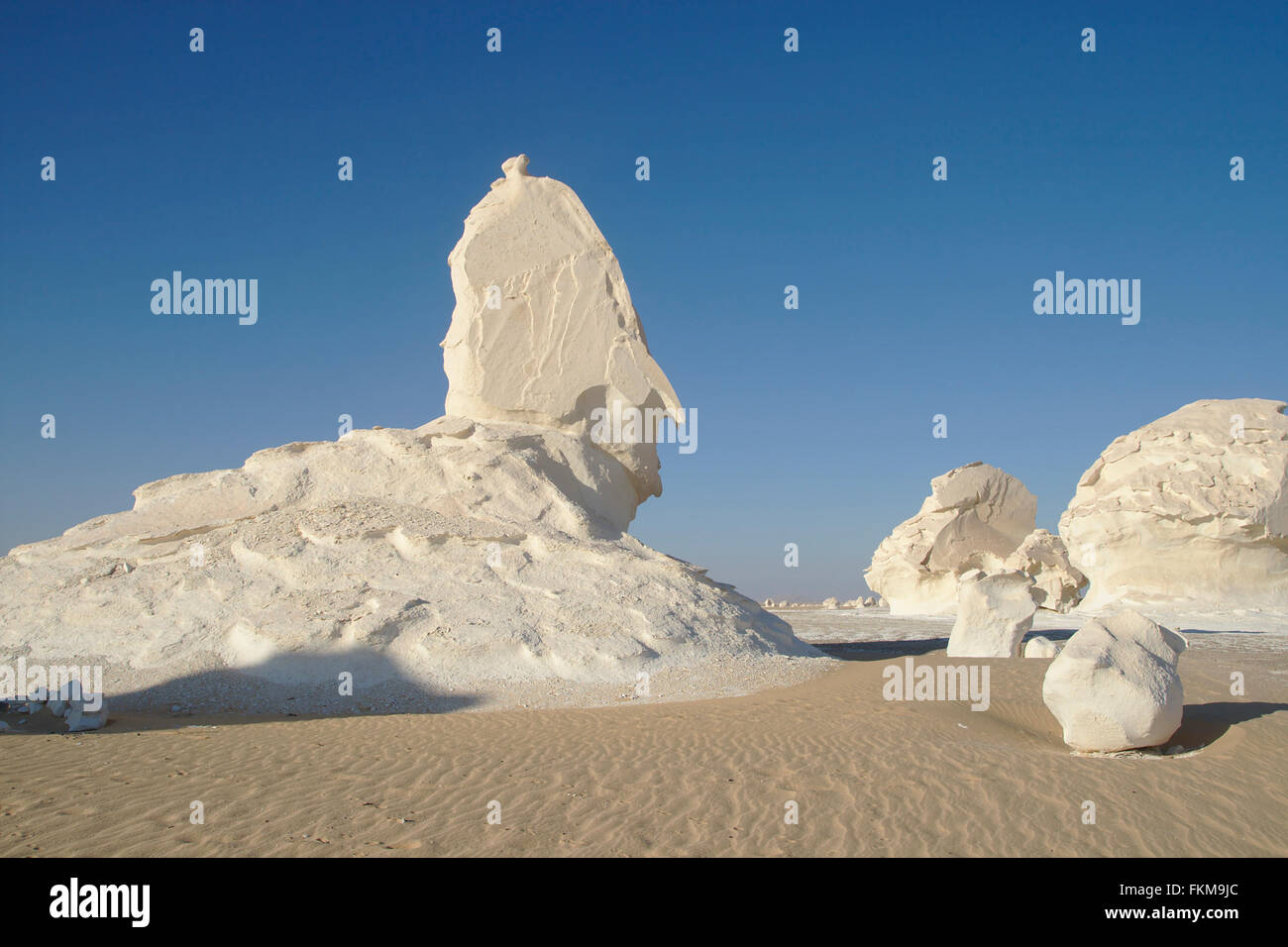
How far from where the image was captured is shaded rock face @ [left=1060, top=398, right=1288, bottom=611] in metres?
23.1

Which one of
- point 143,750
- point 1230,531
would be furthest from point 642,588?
point 1230,531

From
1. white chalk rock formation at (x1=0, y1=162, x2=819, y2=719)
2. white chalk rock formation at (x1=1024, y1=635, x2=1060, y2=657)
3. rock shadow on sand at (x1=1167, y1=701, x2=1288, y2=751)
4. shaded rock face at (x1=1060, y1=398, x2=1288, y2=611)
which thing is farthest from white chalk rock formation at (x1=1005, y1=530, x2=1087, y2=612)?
rock shadow on sand at (x1=1167, y1=701, x2=1288, y2=751)

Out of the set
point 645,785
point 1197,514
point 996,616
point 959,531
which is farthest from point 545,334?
point 959,531

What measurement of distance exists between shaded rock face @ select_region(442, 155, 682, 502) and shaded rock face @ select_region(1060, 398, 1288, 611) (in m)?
16.6

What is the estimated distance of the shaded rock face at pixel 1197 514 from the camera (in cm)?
2309

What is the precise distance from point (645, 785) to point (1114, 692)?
14.1 ft

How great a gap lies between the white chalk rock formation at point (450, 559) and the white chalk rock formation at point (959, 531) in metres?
19.5

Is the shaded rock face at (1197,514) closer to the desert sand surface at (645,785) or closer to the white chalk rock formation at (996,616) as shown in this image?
the white chalk rock formation at (996,616)

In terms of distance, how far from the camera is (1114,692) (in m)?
7.37

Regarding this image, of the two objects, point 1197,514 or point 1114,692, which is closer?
point 1114,692

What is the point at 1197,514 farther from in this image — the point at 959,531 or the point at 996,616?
the point at 996,616

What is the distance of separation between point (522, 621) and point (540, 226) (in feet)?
27.7
